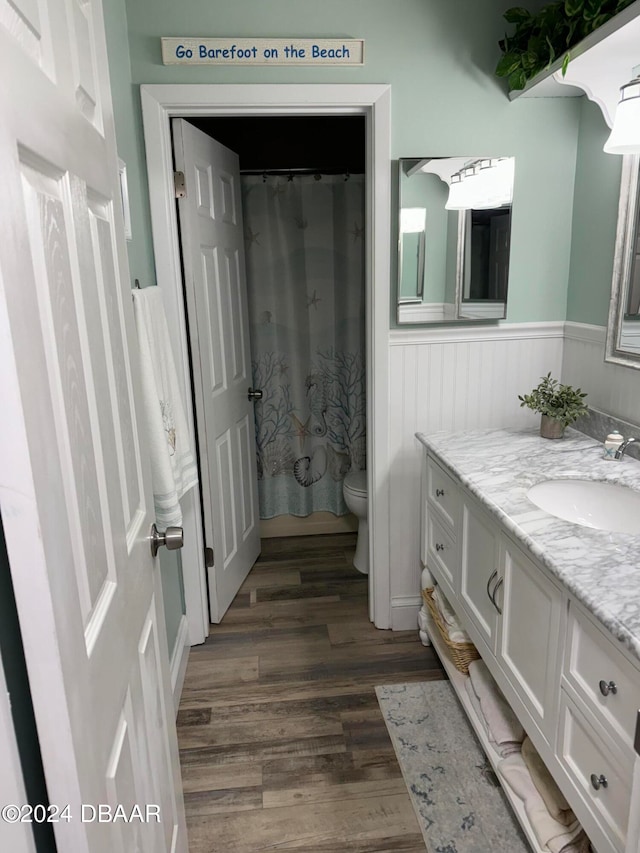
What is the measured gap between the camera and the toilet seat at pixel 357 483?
9.79 feet

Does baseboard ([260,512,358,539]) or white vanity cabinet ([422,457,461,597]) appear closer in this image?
white vanity cabinet ([422,457,461,597])

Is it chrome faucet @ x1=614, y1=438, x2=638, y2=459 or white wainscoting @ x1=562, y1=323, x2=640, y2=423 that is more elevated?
white wainscoting @ x1=562, y1=323, x2=640, y2=423

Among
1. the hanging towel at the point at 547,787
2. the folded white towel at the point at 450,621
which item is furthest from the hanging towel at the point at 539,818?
the folded white towel at the point at 450,621

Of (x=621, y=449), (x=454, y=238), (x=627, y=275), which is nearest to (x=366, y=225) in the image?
(x=454, y=238)

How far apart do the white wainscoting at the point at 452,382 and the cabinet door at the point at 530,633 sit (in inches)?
35.1

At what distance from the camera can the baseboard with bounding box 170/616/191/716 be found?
7.06ft

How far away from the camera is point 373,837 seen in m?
1.63

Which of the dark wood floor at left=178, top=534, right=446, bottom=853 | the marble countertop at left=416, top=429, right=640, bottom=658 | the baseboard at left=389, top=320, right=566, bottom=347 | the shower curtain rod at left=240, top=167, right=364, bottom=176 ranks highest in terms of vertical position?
the shower curtain rod at left=240, top=167, right=364, bottom=176

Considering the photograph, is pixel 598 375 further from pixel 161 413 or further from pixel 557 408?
pixel 161 413

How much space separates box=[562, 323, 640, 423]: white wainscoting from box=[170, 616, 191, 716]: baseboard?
69.6 inches

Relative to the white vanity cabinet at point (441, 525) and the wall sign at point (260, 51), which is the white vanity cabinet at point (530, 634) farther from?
the wall sign at point (260, 51)

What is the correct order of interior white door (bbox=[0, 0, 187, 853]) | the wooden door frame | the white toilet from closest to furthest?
interior white door (bbox=[0, 0, 187, 853]) < the wooden door frame < the white toilet

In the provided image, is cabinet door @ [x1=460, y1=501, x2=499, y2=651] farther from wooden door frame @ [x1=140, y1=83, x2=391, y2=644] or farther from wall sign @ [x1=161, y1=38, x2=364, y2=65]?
wall sign @ [x1=161, y1=38, x2=364, y2=65]

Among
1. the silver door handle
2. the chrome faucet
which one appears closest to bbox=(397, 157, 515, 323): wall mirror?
the chrome faucet
